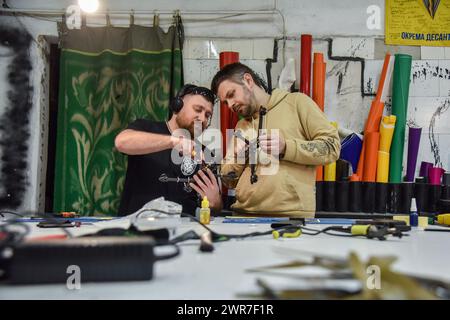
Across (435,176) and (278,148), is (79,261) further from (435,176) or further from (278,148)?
(435,176)

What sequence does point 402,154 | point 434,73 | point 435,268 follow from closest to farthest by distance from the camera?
point 435,268
point 402,154
point 434,73

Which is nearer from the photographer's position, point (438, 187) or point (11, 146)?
point (438, 187)

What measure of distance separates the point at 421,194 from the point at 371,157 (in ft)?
1.14

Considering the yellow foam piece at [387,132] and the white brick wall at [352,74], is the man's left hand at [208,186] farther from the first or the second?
the yellow foam piece at [387,132]

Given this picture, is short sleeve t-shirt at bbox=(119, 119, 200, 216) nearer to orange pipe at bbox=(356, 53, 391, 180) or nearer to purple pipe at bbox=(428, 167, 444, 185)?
orange pipe at bbox=(356, 53, 391, 180)

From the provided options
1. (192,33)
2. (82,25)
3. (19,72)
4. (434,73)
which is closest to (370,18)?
(434,73)

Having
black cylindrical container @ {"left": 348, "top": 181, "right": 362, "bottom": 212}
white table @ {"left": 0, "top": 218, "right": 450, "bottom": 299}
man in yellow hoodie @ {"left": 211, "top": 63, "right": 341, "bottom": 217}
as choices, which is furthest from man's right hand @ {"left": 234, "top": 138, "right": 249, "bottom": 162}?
black cylindrical container @ {"left": 348, "top": 181, "right": 362, "bottom": 212}

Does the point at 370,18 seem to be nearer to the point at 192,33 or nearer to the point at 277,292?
the point at 192,33

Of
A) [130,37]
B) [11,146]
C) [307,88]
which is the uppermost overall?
[130,37]

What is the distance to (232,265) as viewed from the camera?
0.68m

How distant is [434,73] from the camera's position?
2924 mm

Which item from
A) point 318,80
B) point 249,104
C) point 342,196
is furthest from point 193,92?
point 342,196

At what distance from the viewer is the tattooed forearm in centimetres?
180

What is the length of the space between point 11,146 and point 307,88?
206 cm
